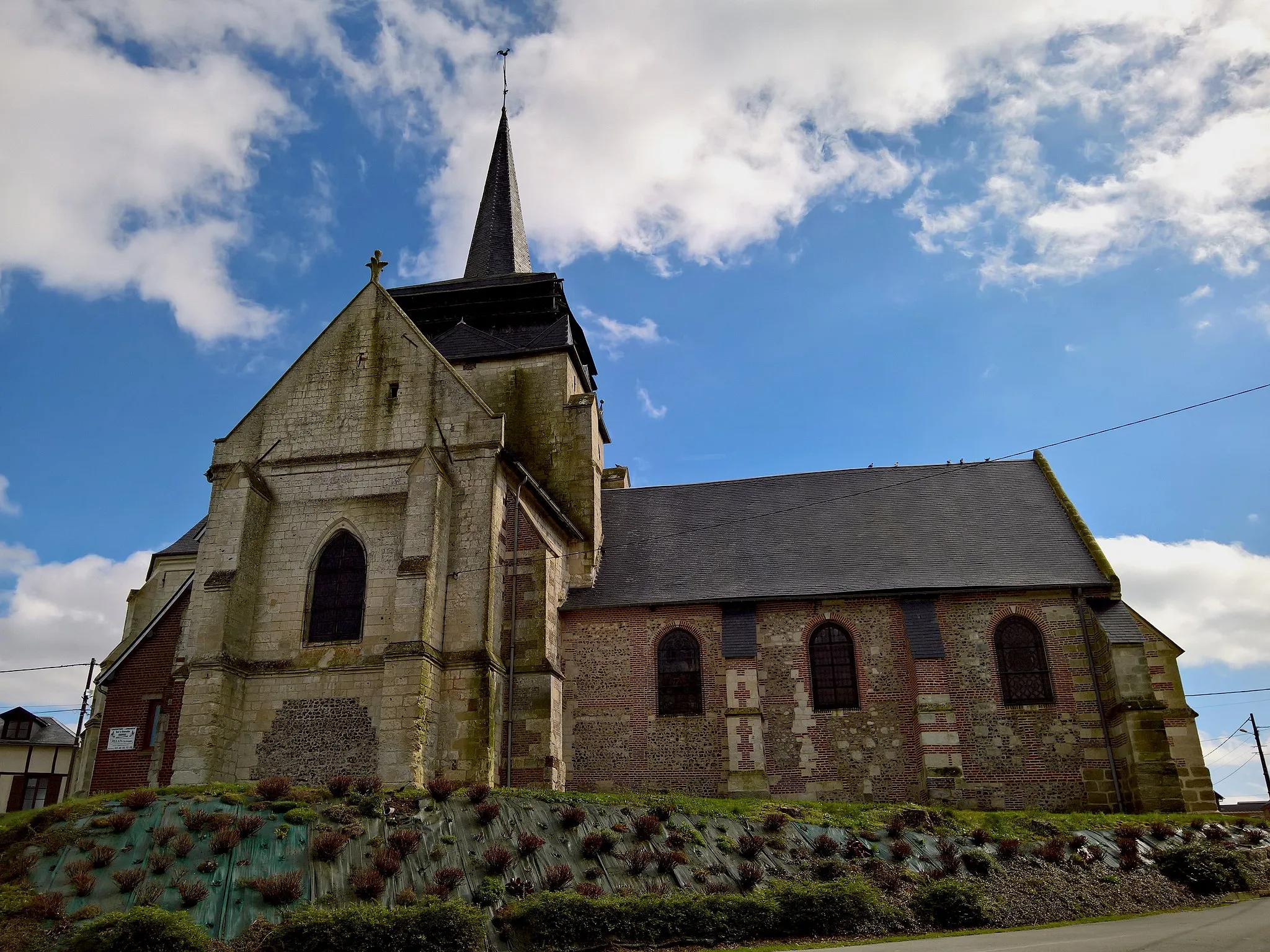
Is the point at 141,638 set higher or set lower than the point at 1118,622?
higher

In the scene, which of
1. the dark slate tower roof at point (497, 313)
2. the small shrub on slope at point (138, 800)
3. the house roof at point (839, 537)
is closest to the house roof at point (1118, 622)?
the house roof at point (839, 537)

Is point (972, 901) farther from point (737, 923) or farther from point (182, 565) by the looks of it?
point (182, 565)

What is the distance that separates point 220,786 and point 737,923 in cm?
890

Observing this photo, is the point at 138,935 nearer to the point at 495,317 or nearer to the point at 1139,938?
the point at 1139,938

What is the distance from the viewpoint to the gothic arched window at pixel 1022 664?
69.1 feet

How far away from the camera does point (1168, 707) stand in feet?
70.5

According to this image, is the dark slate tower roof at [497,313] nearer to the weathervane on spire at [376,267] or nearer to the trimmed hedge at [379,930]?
the weathervane on spire at [376,267]

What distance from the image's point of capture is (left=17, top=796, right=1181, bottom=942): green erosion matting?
11.9 meters

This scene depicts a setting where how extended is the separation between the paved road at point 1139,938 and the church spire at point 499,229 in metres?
24.2

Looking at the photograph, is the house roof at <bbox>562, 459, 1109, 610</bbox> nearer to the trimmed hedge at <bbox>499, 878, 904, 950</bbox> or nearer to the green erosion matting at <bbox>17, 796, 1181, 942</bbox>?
the green erosion matting at <bbox>17, 796, 1181, 942</bbox>

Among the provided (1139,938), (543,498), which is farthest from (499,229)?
(1139,938)

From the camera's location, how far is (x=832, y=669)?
21812mm

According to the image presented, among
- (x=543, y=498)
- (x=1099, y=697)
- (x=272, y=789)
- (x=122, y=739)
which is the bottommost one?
(x=272, y=789)

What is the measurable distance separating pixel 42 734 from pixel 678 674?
31844mm
